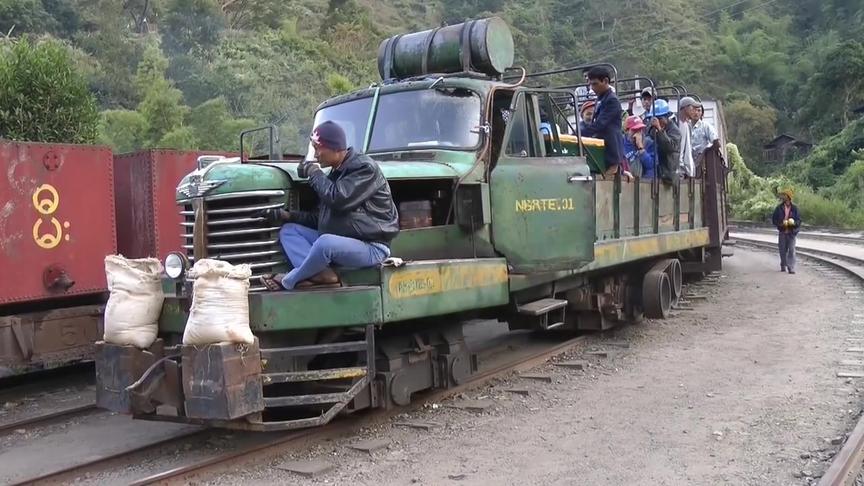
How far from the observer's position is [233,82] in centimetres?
4097

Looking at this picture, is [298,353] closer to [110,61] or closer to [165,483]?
[165,483]

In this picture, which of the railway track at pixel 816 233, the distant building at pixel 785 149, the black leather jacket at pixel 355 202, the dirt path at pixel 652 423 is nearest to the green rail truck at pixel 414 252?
the black leather jacket at pixel 355 202

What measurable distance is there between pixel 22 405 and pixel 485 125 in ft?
17.8

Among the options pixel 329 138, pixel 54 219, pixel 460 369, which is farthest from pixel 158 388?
pixel 54 219

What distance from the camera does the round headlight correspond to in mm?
5613

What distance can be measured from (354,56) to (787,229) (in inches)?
1674

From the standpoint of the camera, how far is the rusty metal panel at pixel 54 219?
27.4 feet

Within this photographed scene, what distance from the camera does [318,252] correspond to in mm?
5344

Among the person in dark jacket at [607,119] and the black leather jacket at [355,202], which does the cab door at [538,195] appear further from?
the black leather jacket at [355,202]

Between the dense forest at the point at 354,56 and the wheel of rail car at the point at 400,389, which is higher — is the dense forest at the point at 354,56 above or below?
above

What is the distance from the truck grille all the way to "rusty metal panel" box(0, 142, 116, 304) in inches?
154

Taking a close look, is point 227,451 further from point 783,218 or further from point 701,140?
point 783,218

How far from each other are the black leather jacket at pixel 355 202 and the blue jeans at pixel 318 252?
81mm

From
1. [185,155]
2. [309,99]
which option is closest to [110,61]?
[309,99]
